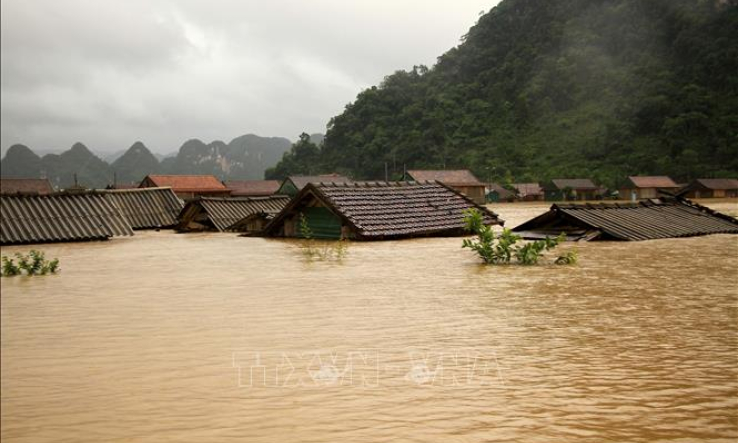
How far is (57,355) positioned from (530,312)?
449 centimetres

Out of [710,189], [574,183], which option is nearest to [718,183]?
[710,189]

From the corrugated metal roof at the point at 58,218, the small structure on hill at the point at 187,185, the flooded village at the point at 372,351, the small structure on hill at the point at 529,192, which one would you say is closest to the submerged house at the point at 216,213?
the corrugated metal roof at the point at 58,218

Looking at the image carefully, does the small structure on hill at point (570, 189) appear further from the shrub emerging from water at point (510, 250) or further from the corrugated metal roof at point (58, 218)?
the shrub emerging from water at point (510, 250)

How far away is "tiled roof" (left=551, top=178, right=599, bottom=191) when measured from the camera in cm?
6650

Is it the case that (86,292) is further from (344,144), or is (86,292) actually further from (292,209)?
(344,144)

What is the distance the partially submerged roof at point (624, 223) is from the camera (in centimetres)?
1547

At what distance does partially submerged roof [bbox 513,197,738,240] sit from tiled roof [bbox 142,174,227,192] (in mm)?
36992

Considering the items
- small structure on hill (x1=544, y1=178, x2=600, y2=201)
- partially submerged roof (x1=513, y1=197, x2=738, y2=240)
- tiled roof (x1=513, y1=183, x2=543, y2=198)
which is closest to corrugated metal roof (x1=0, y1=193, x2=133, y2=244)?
partially submerged roof (x1=513, y1=197, x2=738, y2=240)

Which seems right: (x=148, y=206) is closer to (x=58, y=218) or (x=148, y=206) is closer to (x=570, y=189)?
(x=58, y=218)

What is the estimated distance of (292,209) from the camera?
17.4 metres

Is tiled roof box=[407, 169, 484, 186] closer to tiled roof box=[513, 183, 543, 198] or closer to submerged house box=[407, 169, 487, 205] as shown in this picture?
submerged house box=[407, 169, 487, 205]

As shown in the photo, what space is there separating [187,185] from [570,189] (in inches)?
1484

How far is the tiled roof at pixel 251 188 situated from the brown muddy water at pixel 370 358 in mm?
46286

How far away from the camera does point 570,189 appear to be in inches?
2564
